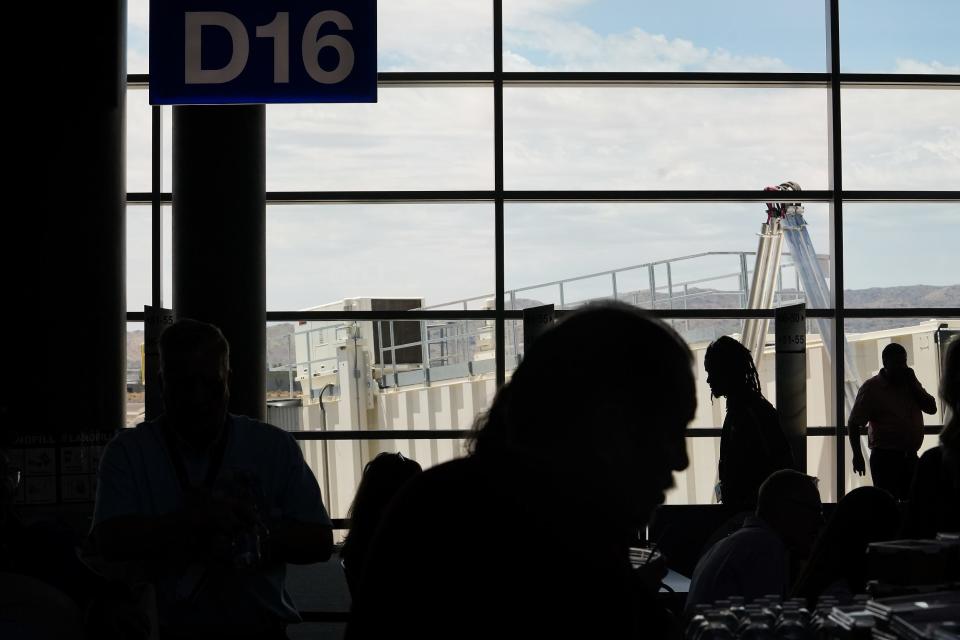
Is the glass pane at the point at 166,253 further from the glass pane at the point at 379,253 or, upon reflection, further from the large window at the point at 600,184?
the glass pane at the point at 379,253

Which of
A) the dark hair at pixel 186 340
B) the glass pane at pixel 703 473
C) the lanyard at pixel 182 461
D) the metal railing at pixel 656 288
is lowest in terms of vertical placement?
the glass pane at pixel 703 473

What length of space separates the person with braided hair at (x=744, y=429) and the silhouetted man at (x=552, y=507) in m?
3.30

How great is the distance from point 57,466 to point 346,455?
513 centimetres

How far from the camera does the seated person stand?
3102mm

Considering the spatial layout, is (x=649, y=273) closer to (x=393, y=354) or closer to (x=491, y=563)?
(x=393, y=354)

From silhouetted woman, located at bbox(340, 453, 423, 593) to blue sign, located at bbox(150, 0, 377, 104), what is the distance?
1.84 metres

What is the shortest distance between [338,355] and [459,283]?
131 centimetres

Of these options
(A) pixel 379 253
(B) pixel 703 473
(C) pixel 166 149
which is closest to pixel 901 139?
(B) pixel 703 473

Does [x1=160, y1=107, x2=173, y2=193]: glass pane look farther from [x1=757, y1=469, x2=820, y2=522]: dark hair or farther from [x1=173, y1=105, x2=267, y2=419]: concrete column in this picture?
[x1=757, y1=469, x2=820, y2=522]: dark hair

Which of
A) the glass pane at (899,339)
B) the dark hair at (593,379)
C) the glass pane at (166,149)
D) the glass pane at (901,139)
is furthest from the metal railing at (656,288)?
the dark hair at (593,379)

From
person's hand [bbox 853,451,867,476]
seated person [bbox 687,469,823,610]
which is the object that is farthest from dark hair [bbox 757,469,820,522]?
person's hand [bbox 853,451,867,476]

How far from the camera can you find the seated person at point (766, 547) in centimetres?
310

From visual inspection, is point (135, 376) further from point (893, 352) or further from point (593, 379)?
point (593, 379)

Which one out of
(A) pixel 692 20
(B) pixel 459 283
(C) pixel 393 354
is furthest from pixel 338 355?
(A) pixel 692 20
